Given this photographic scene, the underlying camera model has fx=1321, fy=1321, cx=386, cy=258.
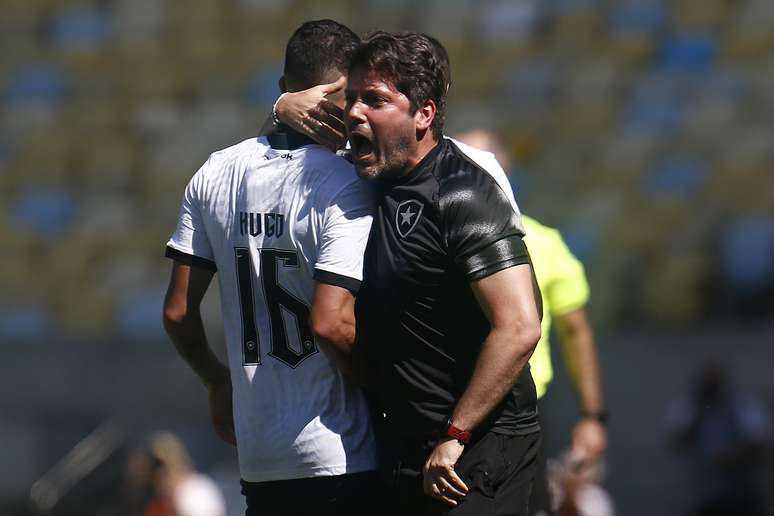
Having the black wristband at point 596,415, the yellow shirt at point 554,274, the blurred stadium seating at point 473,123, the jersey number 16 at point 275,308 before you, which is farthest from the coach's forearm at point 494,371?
the blurred stadium seating at point 473,123

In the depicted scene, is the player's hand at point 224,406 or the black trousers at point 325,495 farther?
the player's hand at point 224,406

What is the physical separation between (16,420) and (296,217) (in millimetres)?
6961

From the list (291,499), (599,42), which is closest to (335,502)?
(291,499)

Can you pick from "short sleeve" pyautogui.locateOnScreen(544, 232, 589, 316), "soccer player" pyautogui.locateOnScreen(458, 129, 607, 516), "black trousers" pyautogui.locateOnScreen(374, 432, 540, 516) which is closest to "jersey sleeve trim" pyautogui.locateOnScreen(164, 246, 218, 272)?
"black trousers" pyautogui.locateOnScreen(374, 432, 540, 516)

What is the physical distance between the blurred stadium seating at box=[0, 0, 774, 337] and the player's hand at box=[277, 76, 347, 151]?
5.28 metres

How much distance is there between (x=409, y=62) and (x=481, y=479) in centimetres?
96

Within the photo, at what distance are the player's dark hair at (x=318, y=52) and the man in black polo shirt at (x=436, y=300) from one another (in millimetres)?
245

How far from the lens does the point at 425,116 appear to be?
3.01 m

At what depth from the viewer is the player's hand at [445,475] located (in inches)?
116

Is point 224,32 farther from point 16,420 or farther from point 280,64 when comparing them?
point 16,420

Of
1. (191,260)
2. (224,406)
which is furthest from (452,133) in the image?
(191,260)

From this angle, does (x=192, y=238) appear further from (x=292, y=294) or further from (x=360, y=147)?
(x=360, y=147)

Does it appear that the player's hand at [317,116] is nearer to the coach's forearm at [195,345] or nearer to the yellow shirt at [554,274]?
the coach's forearm at [195,345]

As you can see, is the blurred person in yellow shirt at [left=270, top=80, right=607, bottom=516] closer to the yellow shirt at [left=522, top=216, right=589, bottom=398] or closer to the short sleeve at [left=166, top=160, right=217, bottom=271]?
the yellow shirt at [left=522, top=216, right=589, bottom=398]
